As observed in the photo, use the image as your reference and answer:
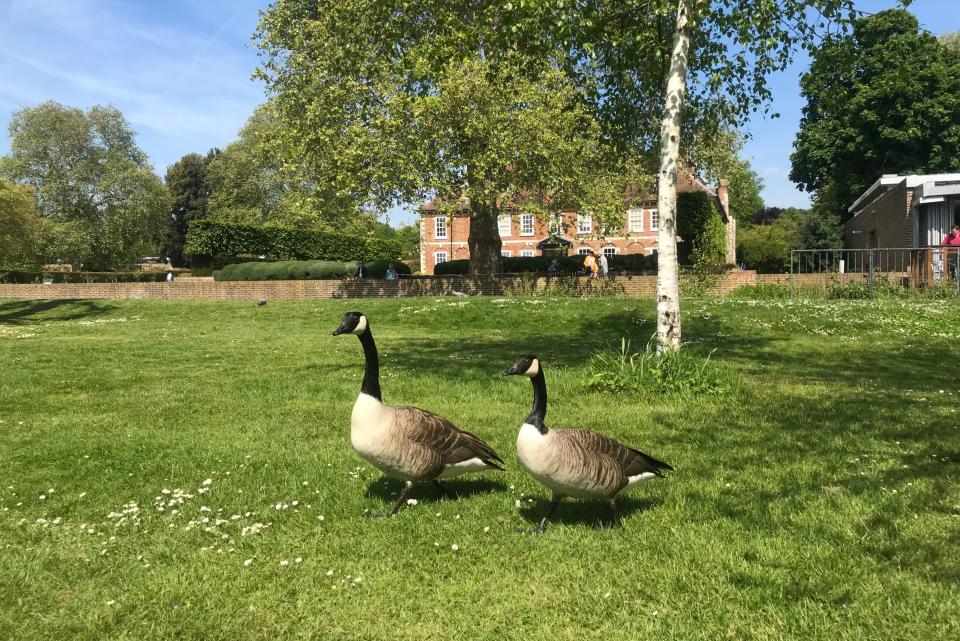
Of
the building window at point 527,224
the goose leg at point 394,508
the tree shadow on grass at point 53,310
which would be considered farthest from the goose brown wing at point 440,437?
the building window at point 527,224

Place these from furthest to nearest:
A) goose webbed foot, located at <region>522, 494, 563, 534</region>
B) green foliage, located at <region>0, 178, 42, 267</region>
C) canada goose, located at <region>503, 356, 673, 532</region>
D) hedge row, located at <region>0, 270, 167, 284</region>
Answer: hedge row, located at <region>0, 270, 167, 284</region> < green foliage, located at <region>0, 178, 42, 267</region> < goose webbed foot, located at <region>522, 494, 563, 534</region> < canada goose, located at <region>503, 356, 673, 532</region>

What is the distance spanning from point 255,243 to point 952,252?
1540 inches

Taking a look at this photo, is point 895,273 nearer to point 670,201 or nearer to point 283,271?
point 670,201

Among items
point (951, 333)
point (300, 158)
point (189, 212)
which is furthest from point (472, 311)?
point (189, 212)

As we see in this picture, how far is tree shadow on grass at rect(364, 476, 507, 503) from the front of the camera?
574 centimetres

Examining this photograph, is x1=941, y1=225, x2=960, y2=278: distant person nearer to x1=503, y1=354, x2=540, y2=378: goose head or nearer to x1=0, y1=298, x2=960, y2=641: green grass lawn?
x1=0, y1=298, x2=960, y2=641: green grass lawn

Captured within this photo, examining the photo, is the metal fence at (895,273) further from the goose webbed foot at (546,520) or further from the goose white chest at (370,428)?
the goose white chest at (370,428)

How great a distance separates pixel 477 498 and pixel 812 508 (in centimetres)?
281

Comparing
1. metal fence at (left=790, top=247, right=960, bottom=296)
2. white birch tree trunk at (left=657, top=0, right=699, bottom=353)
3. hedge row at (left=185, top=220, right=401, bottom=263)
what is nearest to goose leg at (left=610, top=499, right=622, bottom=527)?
white birch tree trunk at (left=657, top=0, right=699, bottom=353)

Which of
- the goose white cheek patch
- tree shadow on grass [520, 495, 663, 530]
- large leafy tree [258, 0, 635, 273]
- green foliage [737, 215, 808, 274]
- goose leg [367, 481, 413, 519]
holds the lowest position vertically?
tree shadow on grass [520, 495, 663, 530]

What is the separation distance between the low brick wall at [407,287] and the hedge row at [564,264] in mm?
10987

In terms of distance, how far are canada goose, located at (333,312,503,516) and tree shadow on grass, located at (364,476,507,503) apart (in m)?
0.38

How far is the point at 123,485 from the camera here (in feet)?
20.2

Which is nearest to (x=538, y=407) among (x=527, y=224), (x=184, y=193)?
(x=527, y=224)
